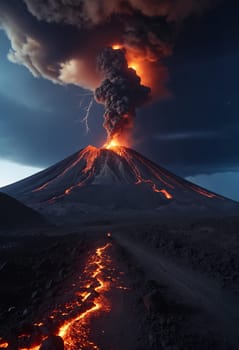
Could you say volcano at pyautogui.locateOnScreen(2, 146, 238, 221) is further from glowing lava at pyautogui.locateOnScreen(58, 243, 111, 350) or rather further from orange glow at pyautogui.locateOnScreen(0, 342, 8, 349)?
orange glow at pyautogui.locateOnScreen(0, 342, 8, 349)

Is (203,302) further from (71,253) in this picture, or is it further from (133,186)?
(133,186)

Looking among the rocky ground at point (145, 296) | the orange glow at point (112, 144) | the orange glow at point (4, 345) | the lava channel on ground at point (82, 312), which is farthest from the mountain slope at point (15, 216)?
the orange glow at point (112, 144)

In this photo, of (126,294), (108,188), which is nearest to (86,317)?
(126,294)

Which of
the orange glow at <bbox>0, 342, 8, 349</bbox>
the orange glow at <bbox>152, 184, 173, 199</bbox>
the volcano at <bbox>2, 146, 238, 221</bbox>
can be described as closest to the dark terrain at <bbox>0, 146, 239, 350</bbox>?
the orange glow at <bbox>0, 342, 8, 349</bbox>

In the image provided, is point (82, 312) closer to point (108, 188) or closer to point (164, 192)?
point (108, 188)

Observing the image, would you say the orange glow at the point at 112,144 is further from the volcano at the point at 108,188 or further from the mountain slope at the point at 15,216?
the mountain slope at the point at 15,216

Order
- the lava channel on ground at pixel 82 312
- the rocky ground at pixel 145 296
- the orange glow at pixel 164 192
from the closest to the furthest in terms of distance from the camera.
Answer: the lava channel on ground at pixel 82 312, the rocky ground at pixel 145 296, the orange glow at pixel 164 192

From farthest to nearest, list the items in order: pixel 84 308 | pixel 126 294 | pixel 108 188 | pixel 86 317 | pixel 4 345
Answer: pixel 108 188, pixel 126 294, pixel 84 308, pixel 86 317, pixel 4 345

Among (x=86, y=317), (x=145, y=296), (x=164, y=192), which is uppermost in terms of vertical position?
(x=164, y=192)
